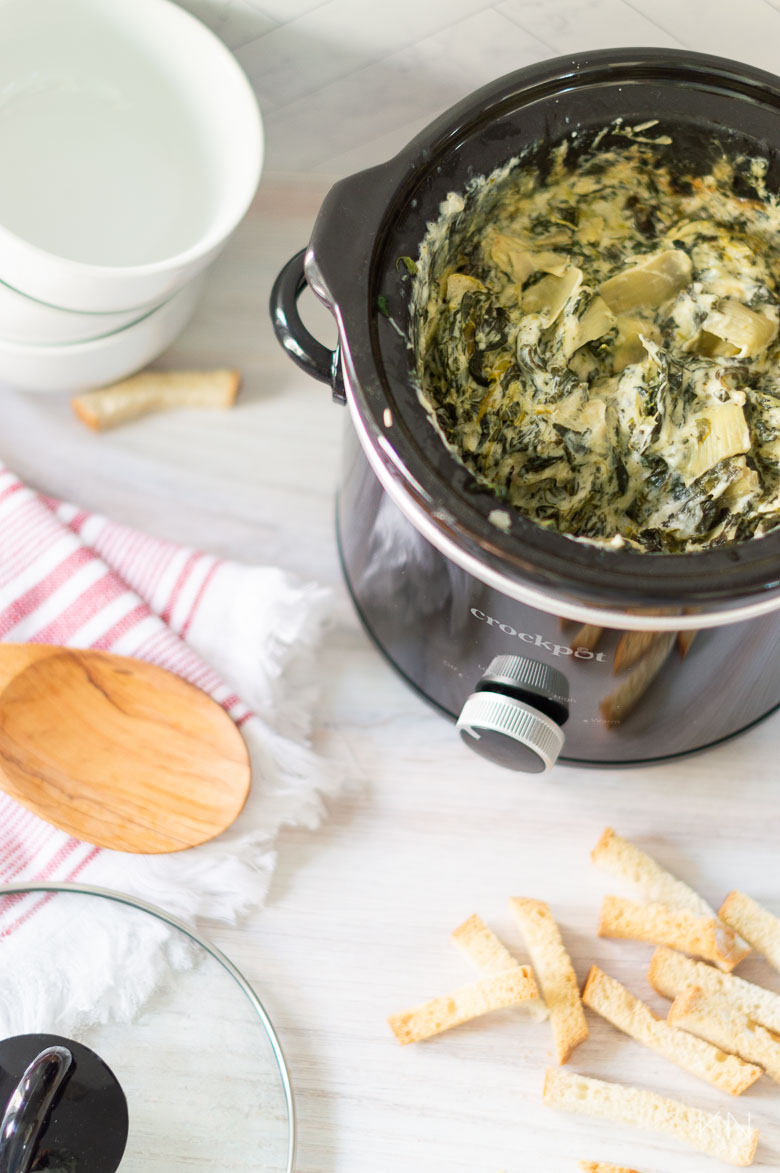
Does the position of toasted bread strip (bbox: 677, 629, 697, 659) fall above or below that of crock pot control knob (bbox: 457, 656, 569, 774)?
above

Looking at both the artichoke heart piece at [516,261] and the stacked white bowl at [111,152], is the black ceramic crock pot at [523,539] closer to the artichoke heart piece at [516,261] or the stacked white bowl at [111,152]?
the artichoke heart piece at [516,261]

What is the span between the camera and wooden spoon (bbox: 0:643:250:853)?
903 millimetres

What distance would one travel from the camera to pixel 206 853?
91 centimetres

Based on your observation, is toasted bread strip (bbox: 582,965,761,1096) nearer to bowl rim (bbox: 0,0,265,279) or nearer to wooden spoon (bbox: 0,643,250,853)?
wooden spoon (bbox: 0,643,250,853)

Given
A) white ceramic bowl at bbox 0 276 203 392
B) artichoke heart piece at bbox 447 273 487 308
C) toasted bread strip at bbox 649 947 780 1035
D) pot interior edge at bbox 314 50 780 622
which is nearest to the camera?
pot interior edge at bbox 314 50 780 622

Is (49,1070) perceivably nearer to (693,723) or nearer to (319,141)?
(693,723)

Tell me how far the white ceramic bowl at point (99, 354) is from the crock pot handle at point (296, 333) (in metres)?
0.22

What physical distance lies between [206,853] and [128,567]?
259mm

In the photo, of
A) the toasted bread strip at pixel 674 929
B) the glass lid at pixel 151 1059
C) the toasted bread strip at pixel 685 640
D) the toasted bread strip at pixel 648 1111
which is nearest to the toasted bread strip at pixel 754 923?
the toasted bread strip at pixel 674 929

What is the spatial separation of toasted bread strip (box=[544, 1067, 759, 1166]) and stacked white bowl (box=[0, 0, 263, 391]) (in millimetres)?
683

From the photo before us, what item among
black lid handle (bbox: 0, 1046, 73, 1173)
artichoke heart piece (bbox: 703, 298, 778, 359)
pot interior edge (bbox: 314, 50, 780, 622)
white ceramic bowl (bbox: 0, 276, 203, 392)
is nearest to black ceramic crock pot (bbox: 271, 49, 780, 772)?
pot interior edge (bbox: 314, 50, 780, 622)

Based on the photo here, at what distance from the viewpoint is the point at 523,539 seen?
2.12 feet

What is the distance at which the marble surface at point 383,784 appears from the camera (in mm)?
863

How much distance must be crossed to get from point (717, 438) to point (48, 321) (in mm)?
535
